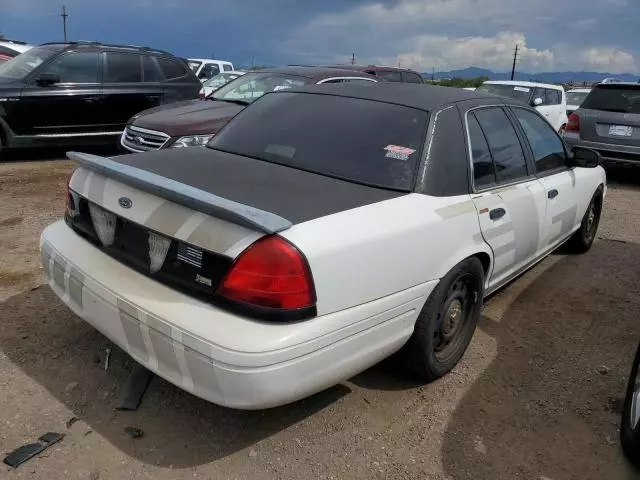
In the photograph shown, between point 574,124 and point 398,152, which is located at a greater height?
point 398,152

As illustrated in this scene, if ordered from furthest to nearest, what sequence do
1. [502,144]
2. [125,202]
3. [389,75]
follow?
[389,75]
[502,144]
[125,202]

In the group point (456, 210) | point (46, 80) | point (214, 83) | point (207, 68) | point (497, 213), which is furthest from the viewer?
point (207, 68)

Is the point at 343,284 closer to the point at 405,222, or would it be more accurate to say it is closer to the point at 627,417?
the point at 405,222

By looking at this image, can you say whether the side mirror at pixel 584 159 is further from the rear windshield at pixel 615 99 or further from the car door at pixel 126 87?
the car door at pixel 126 87

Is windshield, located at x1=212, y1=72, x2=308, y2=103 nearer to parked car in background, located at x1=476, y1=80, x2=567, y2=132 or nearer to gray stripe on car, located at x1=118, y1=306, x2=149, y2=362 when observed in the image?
gray stripe on car, located at x1=118, y1=306, x2=149, y2=362

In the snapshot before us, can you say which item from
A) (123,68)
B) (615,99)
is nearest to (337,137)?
(123,68)

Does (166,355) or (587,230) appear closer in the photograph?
(166,355)

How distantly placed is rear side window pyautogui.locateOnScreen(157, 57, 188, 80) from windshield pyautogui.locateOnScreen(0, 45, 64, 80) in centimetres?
160

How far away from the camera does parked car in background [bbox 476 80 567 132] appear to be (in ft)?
38.3

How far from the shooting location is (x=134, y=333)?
2.40 metres

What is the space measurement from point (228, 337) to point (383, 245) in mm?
779

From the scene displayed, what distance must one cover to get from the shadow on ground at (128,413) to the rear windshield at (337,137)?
1164 mm

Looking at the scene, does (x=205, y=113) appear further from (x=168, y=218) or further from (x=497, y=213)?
(x=168, y=218)

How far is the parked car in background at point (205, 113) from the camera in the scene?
634 cm
